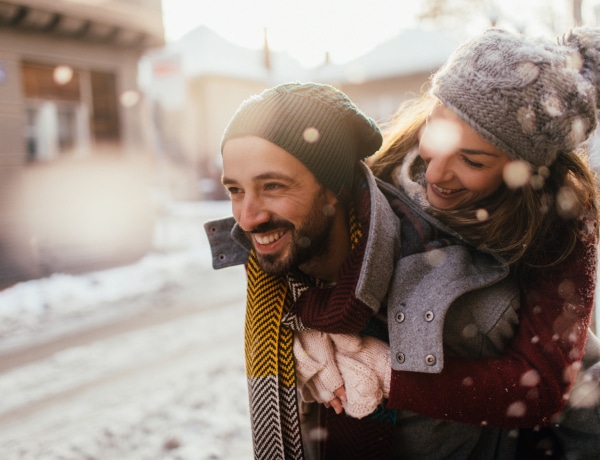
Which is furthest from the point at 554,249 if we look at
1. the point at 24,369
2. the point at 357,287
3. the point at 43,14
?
the point at 43,14

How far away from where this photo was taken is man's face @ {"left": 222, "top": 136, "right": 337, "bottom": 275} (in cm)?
163

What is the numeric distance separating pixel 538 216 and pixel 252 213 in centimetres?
90

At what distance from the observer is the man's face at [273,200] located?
163 centimetres

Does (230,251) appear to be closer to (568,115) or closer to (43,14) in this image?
(568,115)

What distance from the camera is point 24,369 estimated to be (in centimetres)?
522

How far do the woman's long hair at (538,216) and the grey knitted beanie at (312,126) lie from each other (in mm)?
344

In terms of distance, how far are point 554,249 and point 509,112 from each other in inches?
17.6

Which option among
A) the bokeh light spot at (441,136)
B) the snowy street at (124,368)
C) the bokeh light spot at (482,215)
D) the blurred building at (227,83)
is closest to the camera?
the bokeh light spot at (482,215)

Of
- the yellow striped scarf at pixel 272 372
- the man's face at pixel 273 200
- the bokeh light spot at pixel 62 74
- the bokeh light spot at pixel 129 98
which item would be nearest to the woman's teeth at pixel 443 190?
the yellow striped scarf at pixel 272 372

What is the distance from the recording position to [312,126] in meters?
1.67

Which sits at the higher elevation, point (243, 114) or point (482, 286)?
point (243, 114)

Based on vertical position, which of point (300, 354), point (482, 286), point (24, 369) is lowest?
point (24, 369)

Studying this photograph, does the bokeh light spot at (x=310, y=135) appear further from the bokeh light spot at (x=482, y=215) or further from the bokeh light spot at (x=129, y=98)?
the bokeh light spot at (x=129, y=98)

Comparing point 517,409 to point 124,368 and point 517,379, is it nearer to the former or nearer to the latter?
point 517,379
